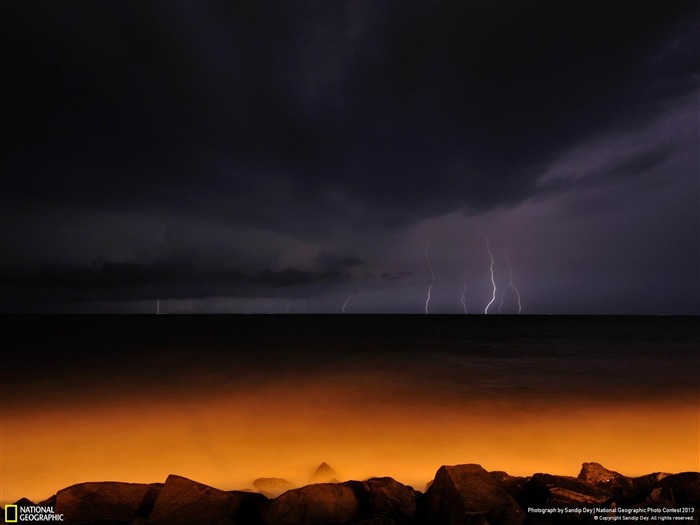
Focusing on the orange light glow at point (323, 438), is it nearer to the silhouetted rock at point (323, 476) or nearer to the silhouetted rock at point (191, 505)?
the silhouetted rock at point (323, 476)

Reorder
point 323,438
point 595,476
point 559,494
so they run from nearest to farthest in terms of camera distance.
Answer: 1. point 559,494
2. point 595,476
3. point 323,438

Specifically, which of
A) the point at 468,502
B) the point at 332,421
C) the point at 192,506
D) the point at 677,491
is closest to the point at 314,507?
the point at 192,506

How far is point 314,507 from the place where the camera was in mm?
4379

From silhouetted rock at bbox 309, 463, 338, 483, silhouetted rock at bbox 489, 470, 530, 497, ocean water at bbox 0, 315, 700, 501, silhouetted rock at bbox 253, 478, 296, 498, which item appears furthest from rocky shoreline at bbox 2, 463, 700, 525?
ocean water at bbox 0, 315, 700, 501

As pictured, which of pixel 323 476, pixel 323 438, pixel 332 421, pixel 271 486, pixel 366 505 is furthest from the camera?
pixel 332 421

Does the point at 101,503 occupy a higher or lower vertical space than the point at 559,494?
higher

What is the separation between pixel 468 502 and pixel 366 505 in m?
1.06

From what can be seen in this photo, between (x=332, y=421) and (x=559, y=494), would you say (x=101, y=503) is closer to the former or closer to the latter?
(x=559, y=494)

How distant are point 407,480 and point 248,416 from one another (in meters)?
6.32

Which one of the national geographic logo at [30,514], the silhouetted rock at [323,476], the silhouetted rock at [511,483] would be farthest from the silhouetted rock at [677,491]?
the national geographic logo at [30,514]

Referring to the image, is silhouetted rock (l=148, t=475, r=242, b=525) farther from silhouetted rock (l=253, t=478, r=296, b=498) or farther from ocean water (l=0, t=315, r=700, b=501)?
ocean water (l=0, t=315, r=700, b=501)

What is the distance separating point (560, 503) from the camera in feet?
15.0

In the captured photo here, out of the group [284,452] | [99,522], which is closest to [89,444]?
[284,452]

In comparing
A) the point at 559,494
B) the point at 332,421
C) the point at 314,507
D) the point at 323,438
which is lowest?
the point at 559,494
